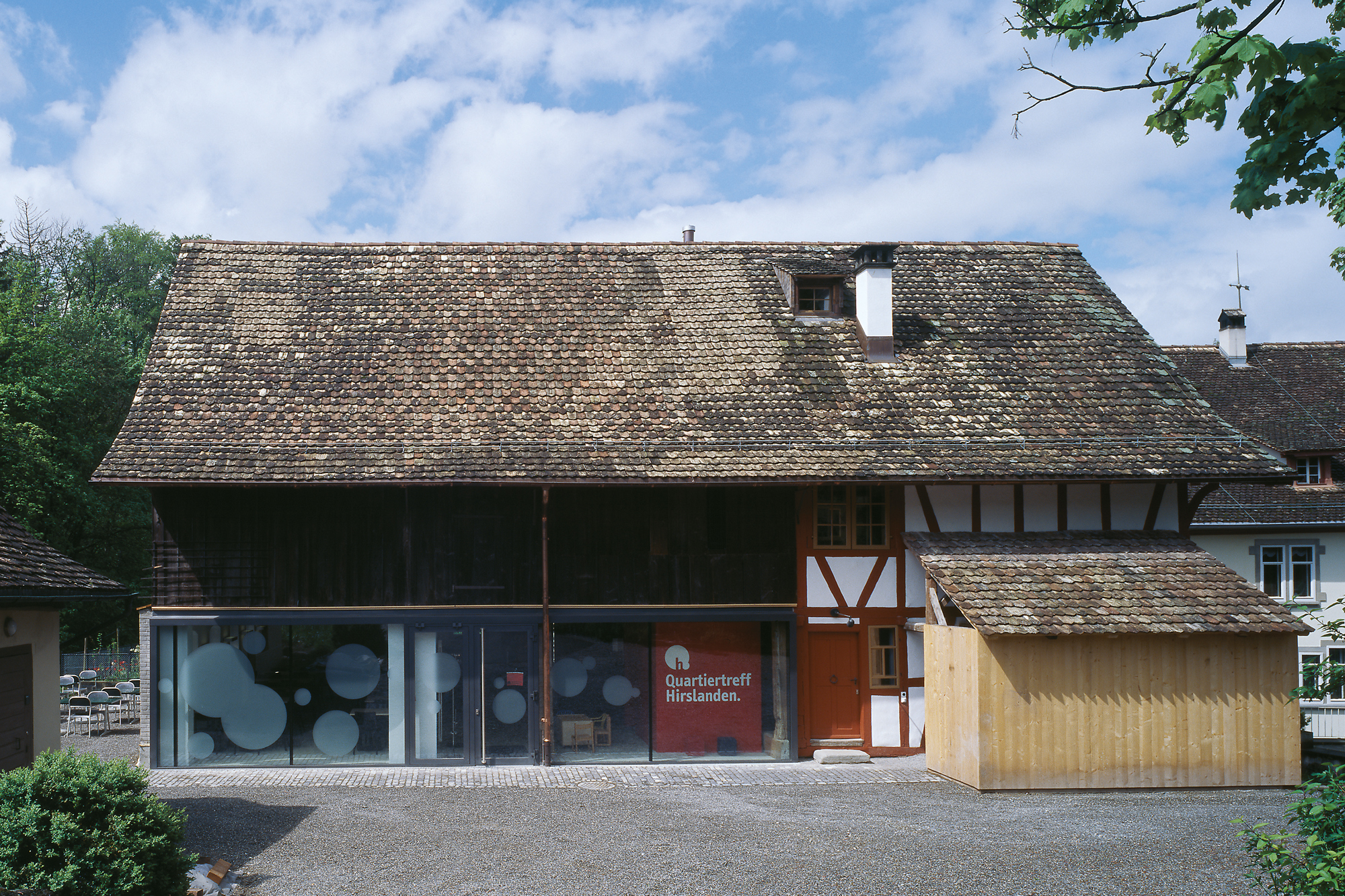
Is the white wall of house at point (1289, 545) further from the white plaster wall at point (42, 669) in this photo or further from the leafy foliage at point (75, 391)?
the leafy foliage at point (75, 391)

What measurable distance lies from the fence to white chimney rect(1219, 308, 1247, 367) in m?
30.9

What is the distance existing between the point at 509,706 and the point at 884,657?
5.79 metres

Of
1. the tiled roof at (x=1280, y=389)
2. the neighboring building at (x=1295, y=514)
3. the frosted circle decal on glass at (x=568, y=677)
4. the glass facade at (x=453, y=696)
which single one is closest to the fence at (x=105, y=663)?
the glass facade at (x=453, y=696)

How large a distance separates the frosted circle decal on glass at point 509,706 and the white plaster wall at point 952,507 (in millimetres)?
6818

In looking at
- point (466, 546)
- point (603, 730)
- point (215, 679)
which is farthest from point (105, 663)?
point (603, 730)

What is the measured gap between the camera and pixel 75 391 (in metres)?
32.3

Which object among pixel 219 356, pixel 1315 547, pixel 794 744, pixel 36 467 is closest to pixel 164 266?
pixel 36 467

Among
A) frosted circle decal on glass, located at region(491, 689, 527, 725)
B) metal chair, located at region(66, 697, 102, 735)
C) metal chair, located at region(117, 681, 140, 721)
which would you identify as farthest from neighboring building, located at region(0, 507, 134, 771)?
metal chair, located at region(117, 681, 140, 721)

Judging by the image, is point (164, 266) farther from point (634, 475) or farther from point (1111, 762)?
point (1111, 762)

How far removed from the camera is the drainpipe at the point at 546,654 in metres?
15.8

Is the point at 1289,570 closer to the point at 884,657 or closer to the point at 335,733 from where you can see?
the point at 884,657

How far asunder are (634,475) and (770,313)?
5.03m

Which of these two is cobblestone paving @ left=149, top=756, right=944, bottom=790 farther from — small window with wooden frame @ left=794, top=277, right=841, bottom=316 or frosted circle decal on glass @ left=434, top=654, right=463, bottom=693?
small window with wooden frame @ left=794, top=277, right=841, bottom=316

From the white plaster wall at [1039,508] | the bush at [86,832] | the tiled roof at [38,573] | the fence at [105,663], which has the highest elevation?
the white plaster wall at [1039,508]
